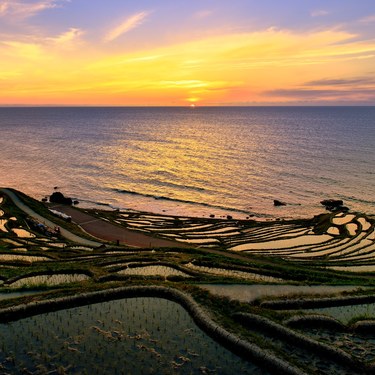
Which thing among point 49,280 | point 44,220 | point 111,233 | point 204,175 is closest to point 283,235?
point 111,233

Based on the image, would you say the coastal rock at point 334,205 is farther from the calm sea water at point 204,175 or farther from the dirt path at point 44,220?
the dirt path at point 44,220

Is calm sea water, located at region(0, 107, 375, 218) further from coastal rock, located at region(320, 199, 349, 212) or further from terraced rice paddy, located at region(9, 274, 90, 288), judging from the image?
terraced rice paddy, located at region(9, 274, 90, 288)

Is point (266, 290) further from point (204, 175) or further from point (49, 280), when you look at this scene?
point (204, 175)

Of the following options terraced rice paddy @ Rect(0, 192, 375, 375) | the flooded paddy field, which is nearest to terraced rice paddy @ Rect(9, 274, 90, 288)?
terraced rice paddy @ Rect(0, 192, 375, 375)

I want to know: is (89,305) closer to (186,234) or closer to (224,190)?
(186,234)

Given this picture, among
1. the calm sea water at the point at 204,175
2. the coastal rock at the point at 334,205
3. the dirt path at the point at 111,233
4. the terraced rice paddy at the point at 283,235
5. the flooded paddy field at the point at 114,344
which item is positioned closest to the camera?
the flooded paddy field at the point at 114,344

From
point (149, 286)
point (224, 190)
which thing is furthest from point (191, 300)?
point (224, 190)

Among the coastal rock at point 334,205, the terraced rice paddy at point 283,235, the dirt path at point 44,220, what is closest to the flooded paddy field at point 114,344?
the dirt path at point 44,220
